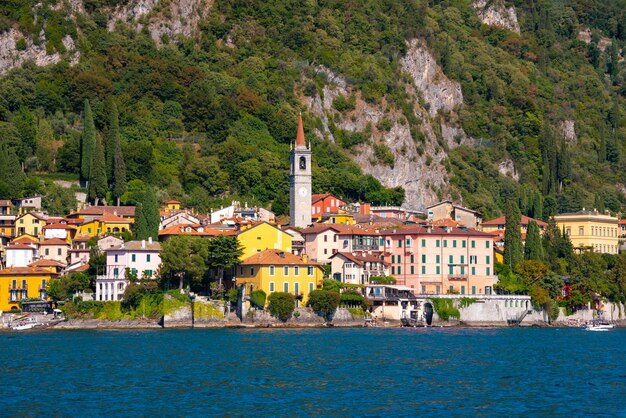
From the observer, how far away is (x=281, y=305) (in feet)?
319

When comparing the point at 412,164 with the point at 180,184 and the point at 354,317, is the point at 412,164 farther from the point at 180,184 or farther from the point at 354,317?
the point at 354,317

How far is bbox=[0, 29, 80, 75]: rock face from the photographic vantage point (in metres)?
156

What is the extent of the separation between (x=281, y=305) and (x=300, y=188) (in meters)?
26.5

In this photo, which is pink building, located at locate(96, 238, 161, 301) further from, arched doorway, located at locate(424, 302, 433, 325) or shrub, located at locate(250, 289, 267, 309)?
arched doorway, located at locate(424, 302, 433, 325)

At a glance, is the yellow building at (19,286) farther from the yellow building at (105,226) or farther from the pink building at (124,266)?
the yellow building at (105,226)

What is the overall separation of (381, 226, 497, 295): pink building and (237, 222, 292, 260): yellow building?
368 inches

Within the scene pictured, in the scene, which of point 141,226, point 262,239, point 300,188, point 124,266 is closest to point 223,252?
point 262,239

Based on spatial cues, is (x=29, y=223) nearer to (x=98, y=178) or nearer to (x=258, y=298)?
(x=98, y=178)

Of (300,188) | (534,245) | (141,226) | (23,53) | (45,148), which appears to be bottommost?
(534,245)

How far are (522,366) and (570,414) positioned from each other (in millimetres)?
17550

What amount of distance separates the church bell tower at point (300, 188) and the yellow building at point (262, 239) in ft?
48.5

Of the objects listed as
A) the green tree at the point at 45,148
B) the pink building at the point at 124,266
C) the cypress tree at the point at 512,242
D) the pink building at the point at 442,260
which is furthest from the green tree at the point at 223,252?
the green tree at the point at 45,148

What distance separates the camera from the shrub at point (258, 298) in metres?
97.6

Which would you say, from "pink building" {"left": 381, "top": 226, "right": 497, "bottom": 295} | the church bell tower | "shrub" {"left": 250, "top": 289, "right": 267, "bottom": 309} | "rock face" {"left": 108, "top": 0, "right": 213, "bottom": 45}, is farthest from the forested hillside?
"shrub" {"left": 250, "top": 289, "right": 267, "bottom": 309}
